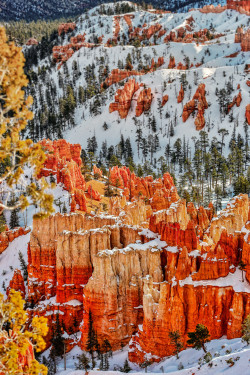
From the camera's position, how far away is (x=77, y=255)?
116ft

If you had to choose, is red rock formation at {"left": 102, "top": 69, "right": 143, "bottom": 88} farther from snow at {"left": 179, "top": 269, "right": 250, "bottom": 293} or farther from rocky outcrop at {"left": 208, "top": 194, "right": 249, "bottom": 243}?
snow at {"left": 179, "top": 269, "right": 250, "bottom": 293}

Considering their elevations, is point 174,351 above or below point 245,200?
below

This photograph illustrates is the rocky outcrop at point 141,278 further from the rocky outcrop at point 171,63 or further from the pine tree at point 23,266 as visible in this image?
the rocky outcrop at point 171,63

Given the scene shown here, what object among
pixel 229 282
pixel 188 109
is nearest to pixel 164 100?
pixel 188 109

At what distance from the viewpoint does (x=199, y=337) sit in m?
25.0

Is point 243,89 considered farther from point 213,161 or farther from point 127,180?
point 127,180

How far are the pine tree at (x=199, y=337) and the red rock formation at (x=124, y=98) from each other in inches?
4189

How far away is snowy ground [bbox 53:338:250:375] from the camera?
799 inches

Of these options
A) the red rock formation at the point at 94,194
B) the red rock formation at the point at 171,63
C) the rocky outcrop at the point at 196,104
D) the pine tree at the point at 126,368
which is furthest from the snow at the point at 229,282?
the red rock formation at the point at 171,63

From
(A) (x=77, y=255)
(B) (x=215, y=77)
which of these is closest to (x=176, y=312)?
(A) (x=77, y=255)

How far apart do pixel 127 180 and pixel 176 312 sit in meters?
44.8

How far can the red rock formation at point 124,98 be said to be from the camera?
12525 cm

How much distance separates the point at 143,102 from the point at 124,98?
6.59m

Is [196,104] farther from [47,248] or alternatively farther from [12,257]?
[47,248]
